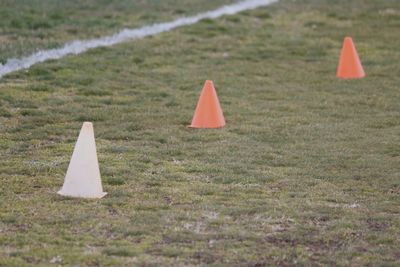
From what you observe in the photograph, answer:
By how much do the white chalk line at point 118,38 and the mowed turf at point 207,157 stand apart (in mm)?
357

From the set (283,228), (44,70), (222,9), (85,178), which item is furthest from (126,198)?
(222,9)

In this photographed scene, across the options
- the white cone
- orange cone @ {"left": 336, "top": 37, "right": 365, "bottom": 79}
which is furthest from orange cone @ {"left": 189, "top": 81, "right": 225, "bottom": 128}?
orange cone @ {"left": 336, "top": 37, "right": 365, "bottom": 79}

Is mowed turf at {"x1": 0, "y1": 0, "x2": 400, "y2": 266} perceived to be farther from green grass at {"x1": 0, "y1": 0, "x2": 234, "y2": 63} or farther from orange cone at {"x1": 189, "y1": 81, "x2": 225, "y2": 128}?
green grass at {"x1": 0, "y1": 0, "x2": 234, "y2": 63}

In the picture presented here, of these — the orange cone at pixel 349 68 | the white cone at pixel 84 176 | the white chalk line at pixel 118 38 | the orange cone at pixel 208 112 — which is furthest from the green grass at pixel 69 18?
the white cone at pixel 84 176

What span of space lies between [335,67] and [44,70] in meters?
4.99

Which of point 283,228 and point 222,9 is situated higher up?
point 222,9

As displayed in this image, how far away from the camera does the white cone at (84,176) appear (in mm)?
8469

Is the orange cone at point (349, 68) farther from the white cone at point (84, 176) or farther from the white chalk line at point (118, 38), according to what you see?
the white cone at point (84, 176)

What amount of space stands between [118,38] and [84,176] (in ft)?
32.0

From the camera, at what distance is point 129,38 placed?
59.5ft

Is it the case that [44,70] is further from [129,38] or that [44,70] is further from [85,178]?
[85,178]

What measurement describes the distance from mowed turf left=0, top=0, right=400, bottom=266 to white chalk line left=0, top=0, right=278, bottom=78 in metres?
0.36

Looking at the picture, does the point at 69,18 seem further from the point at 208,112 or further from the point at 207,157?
the point at 207,157

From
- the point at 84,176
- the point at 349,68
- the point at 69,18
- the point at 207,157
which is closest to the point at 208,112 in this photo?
the point at 207,157
